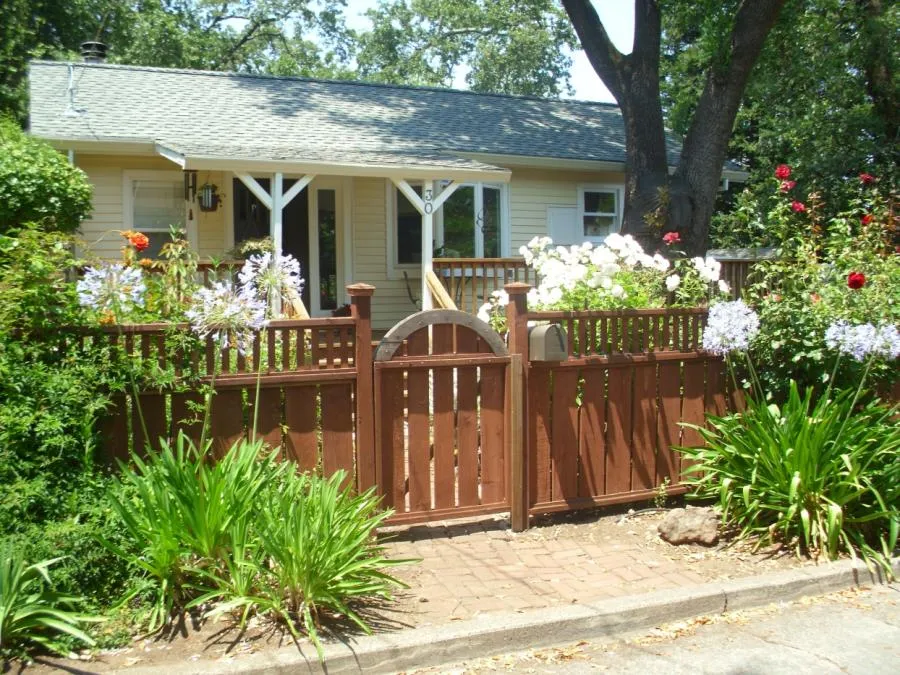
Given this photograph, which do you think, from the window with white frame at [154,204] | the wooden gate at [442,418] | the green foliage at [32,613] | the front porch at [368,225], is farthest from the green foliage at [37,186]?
the green foliage at [32,613]

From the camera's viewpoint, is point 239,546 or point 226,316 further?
point 226,316

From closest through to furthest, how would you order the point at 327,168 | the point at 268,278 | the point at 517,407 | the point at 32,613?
the point at 32,613 < the point at 268,278 < the point at 517,407 < the point at 327,168

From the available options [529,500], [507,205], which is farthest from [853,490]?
[507,205]

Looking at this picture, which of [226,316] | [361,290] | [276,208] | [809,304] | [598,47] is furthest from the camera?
[598,47]

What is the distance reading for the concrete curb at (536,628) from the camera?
3.93m

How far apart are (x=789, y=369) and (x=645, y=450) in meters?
1.32

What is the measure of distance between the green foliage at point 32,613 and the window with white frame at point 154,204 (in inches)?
377

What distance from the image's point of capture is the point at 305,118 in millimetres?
15086

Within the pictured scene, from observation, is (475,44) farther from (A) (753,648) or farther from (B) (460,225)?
(A) (753,648)

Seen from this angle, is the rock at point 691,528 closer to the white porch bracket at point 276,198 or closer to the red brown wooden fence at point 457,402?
the red brown wooden fence at point 457,402

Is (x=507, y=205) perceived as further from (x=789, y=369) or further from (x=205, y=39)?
(x=205, y=39)

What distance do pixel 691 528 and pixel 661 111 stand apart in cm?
898

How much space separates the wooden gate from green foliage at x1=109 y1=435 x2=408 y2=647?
104 centimetres

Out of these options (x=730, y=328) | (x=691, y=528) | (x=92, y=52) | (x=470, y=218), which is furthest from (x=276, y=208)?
(x=92, y=52)
